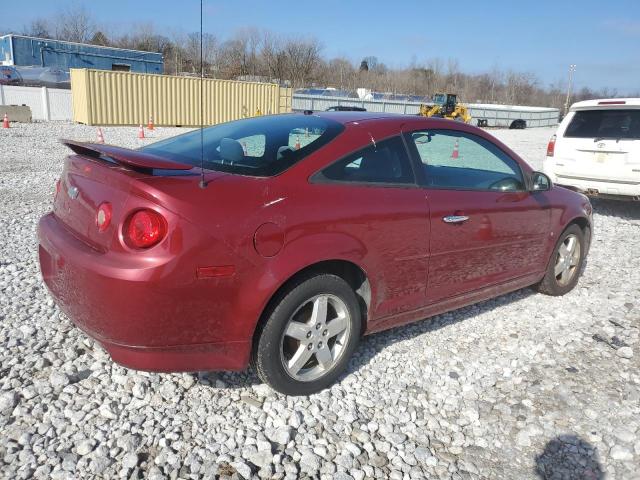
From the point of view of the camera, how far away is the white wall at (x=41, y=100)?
23.1 metres

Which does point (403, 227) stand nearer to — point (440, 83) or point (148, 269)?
point (148, 269)

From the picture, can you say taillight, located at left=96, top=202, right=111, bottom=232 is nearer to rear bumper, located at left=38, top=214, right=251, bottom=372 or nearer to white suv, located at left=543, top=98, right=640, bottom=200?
rear bumper, located at left=38, top=214, right=251, bottom=372

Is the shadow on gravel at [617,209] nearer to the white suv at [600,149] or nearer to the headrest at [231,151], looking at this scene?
the white suv at [600,149]

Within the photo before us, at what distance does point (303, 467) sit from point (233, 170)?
1528mm

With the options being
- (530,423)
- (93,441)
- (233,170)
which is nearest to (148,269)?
(233,170)

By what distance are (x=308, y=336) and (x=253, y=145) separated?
1188 millimetres

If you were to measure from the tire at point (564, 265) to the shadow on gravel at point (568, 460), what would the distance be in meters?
2.17

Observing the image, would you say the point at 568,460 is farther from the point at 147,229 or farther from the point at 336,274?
the point at 147,229

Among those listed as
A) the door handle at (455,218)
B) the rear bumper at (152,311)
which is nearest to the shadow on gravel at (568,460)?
the door handle at (455,218)

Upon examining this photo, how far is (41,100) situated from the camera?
938 inches

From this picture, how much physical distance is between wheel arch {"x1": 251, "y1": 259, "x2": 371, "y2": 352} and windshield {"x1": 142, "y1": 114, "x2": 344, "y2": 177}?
0.56 m

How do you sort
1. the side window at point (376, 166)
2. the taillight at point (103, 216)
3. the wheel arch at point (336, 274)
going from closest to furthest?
the taillight at point (103, 216) → the wheel arch at point (336, 274) → the side window at point (376, 166)

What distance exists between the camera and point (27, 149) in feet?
43.9

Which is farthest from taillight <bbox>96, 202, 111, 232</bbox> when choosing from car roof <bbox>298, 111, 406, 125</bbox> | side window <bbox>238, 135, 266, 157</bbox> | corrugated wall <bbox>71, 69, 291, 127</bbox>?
corrugated wall <bbox>71, 69, 291, 127</bbox>
